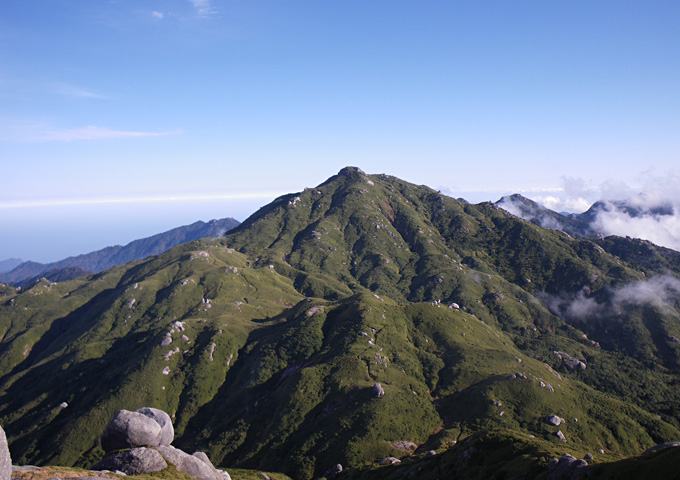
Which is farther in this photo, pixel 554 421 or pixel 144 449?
pixel 554 421

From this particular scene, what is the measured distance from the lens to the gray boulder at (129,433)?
9894cm

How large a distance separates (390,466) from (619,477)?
9940cm

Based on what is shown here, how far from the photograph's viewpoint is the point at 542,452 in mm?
98875

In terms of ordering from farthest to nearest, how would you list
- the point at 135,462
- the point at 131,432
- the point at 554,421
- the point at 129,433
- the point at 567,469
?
the point at 554,421
the point at 131,432
the point at 129,433
the point at 135,462
the point at 567,469

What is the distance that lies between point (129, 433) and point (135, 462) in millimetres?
12530

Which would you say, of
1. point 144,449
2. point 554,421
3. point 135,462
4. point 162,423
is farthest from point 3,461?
point 554,421

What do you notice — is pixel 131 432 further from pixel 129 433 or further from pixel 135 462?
pixel 135 462

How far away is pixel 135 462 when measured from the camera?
89625 mm

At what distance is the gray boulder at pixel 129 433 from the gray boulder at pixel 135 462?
20.7 feet

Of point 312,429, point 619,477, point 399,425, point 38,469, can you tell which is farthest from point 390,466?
point 38,469

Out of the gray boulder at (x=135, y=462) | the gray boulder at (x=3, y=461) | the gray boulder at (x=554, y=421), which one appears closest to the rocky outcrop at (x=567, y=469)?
the gray boulder at (x=135, y=462)

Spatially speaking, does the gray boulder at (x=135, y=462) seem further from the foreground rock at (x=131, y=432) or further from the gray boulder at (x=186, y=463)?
the foreground rock at (x=131, y=432)

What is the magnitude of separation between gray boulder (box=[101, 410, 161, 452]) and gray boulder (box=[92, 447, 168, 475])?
6305mm

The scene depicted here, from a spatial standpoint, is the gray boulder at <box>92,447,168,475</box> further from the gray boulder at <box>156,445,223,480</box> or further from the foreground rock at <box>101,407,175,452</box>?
the foreground rock at <box>101,407,175,452</box>
